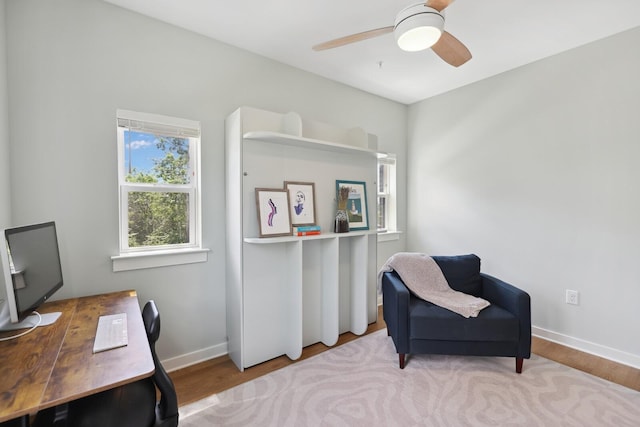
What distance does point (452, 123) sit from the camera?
3.55 metres

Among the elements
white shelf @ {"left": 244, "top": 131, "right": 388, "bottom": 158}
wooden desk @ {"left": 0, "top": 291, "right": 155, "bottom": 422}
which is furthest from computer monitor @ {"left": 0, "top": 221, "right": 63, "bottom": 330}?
white shelf @ {"left": 244, "top": 131, "right": 388, "bottom": 158}

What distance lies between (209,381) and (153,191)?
4.82 feet

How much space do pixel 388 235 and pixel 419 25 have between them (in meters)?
2.65

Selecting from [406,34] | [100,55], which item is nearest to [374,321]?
[406,34]

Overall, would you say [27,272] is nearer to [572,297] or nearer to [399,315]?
[399,315]

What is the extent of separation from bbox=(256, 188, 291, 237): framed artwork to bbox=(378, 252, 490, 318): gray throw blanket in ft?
3.42

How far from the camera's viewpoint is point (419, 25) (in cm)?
151

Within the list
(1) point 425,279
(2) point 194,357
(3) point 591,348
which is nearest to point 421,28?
(1) point 425,279

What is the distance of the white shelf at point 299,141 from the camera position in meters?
2.20

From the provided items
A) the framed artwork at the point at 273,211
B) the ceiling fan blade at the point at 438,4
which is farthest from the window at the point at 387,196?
the ceiling fan blade at the point at 438,4

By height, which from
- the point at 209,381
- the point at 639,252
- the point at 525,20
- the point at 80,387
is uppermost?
the point at 525,20

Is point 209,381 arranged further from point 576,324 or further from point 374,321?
point 576,324

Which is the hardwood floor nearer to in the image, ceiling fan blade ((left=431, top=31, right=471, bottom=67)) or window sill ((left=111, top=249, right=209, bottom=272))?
window sill ((left=111, top=249, right=209, bottom=272))

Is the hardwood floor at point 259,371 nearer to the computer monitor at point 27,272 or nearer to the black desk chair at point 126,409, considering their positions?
the black desk chair at point 126,409
